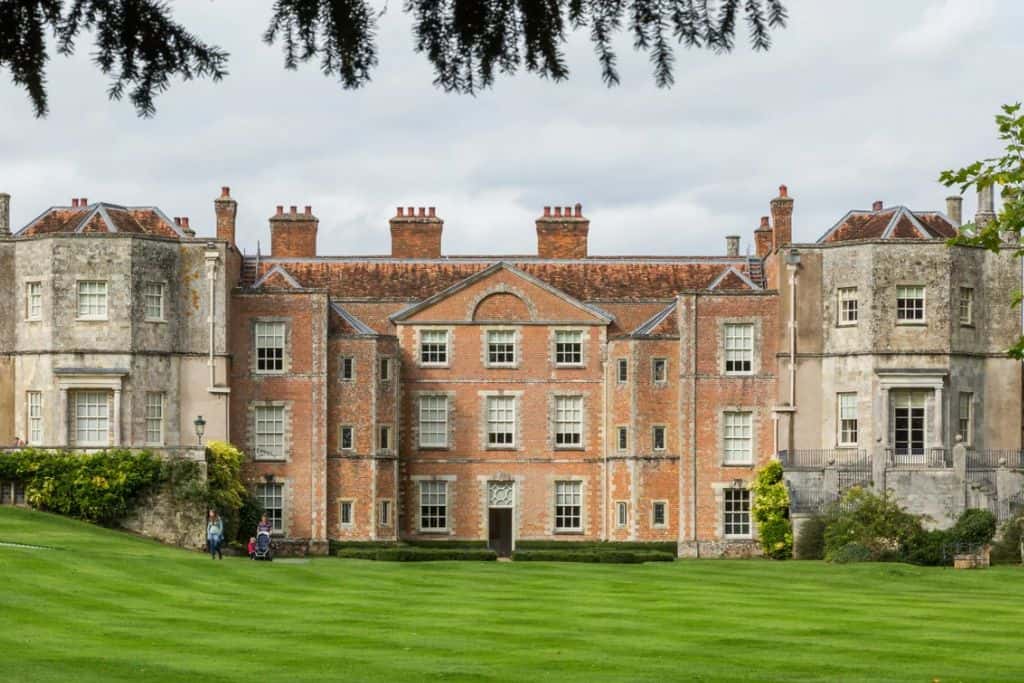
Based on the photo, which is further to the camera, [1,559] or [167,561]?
[167,561]

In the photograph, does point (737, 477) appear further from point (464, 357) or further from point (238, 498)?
point (238, 498)

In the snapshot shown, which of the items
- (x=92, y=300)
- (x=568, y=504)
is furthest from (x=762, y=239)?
(x=92, y=300)

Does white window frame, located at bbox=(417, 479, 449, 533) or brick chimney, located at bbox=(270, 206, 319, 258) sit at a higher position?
brick chimney, located at bbox=(270, 206, 319, 258)

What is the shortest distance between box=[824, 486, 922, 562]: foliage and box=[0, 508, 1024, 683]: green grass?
4.83 metres

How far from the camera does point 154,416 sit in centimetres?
5550

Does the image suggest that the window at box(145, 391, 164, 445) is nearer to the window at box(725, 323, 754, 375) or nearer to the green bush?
the window at box(725, 323, 754, 375)

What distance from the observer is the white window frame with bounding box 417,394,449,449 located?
197 feet

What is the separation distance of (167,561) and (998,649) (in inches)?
817

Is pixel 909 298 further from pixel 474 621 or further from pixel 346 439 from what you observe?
pixel 474 621

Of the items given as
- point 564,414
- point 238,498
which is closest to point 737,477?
point 564,414

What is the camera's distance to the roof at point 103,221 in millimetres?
55188

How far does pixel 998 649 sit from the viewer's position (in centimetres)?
2594

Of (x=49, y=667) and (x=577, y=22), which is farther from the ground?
(x=577, y=22)

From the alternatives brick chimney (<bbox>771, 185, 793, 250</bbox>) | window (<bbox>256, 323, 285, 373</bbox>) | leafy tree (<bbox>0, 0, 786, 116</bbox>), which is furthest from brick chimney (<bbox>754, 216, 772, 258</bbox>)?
leafy tree (<bbox>0, 0, 786, 116</bbox>)
